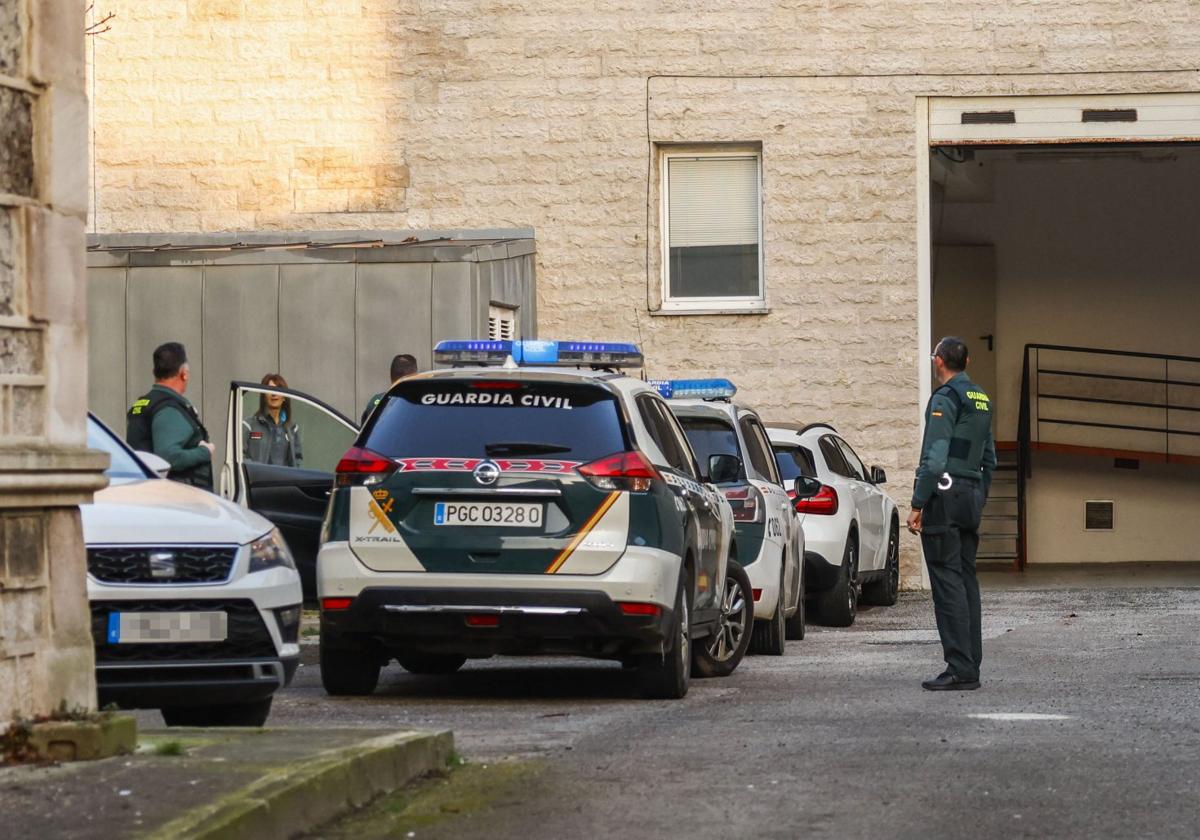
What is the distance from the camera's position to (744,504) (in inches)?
543

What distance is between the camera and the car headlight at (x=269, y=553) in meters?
9.19

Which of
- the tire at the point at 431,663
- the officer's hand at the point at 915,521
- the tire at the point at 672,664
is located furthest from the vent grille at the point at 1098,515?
the tire at the point at 672,664

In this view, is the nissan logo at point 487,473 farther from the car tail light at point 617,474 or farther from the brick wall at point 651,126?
the brick wall at point 651,126

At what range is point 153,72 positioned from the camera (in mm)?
22547

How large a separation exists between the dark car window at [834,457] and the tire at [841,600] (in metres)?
0.64

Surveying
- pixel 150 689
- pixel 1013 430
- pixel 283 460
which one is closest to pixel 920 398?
pixel 1013 430

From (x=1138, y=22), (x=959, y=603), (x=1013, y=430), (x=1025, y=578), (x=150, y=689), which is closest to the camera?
(x=150, y=689)

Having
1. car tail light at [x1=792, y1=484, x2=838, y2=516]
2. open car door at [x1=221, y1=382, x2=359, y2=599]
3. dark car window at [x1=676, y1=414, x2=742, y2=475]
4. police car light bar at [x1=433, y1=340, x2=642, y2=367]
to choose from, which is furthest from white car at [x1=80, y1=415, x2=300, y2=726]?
car tail light at [x1=792, y1=484, x2=838, y2=516]

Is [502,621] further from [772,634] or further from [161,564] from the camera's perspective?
[772,634]

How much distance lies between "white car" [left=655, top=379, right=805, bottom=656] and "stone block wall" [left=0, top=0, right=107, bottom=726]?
5.64 m

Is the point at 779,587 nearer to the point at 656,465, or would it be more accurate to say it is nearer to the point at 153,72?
the point at 656,465

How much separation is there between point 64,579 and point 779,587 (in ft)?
23.7

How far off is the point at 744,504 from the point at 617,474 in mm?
3267

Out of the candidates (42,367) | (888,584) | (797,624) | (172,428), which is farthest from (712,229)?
(42,367)
